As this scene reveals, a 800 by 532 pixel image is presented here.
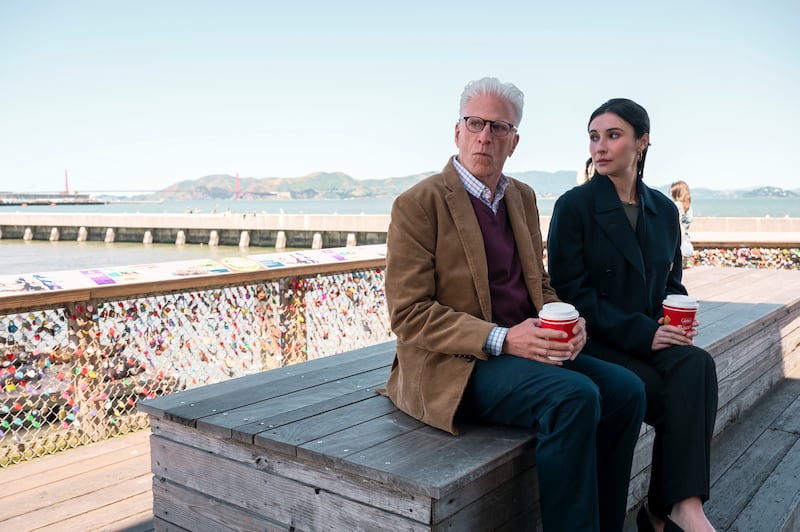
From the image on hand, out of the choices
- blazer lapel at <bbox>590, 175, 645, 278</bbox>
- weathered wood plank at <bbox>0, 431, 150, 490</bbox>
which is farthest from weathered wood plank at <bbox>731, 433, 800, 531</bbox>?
weathered wood plank at <bbox>0, 431, 150, 490</bbox>

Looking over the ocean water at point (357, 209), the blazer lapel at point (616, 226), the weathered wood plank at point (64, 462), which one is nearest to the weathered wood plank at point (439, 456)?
the blazer lapel at point (616, 226)

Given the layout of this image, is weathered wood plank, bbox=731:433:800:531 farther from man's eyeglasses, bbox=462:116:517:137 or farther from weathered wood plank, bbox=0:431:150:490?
weathered wood plank, bbox=0:431:150:490

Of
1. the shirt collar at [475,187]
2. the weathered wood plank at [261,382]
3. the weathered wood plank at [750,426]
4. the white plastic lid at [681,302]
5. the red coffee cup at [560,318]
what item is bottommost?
the weathered wood plank at [750,426]

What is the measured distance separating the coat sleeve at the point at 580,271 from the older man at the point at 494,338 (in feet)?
0.92

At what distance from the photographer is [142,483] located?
2.95 metres

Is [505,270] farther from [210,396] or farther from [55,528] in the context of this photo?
[55,528]

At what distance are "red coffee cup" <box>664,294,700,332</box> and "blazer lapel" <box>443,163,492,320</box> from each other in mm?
685

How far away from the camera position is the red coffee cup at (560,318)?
1657 millimetres

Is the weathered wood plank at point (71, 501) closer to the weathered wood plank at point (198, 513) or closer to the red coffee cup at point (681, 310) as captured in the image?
the weathered wood plank at point (198, 513)

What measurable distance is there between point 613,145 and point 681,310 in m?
0.66

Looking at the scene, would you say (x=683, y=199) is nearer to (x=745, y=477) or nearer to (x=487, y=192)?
(x=745, y=477)

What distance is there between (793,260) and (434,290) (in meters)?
6.81

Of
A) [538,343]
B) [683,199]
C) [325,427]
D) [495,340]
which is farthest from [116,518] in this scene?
[683,199]

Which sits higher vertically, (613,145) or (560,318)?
(613,145)
